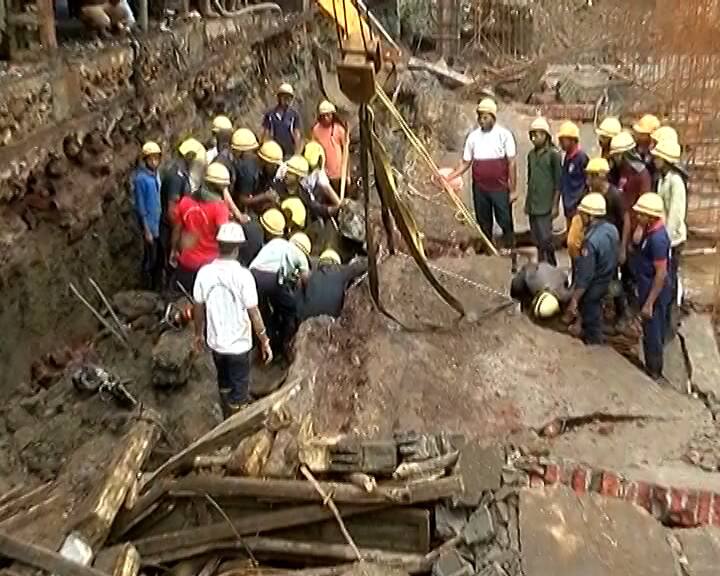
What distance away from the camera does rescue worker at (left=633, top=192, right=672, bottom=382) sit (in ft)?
23.9

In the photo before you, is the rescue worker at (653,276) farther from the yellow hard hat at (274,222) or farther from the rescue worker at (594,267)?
the yellow hard hat at (274,222)

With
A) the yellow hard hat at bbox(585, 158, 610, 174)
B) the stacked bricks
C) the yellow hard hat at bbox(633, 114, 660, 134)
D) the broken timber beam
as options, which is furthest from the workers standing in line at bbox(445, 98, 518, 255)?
the broken timber beam

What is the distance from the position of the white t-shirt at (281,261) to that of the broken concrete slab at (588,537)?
3004mm

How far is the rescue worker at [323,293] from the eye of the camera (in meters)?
7.84

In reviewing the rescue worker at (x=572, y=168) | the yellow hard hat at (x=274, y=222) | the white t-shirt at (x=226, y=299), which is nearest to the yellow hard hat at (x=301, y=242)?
the yellow hard hat at (x=274, y=222)

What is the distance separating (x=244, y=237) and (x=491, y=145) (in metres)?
2.90

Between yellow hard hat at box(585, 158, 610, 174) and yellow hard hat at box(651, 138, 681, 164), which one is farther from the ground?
yellow hard hat at box(651, 138, 681, 164)

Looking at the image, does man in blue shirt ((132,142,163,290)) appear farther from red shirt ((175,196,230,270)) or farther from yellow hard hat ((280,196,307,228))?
yellow hard hat ((280,196,307,228))

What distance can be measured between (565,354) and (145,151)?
161 inches

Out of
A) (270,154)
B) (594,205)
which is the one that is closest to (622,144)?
(594,205)

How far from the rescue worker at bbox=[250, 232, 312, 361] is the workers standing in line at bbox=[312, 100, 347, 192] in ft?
7.87

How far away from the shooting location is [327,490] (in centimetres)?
501

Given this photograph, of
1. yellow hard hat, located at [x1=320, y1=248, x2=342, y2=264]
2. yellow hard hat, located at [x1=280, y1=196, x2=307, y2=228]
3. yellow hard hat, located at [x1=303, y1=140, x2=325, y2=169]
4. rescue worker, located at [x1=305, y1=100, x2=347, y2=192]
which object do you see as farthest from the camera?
rescue worker, located at [x1=305, y1=100, x2=347, y2=192]

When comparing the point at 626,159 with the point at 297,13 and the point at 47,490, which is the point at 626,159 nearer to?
the point at 47,490
